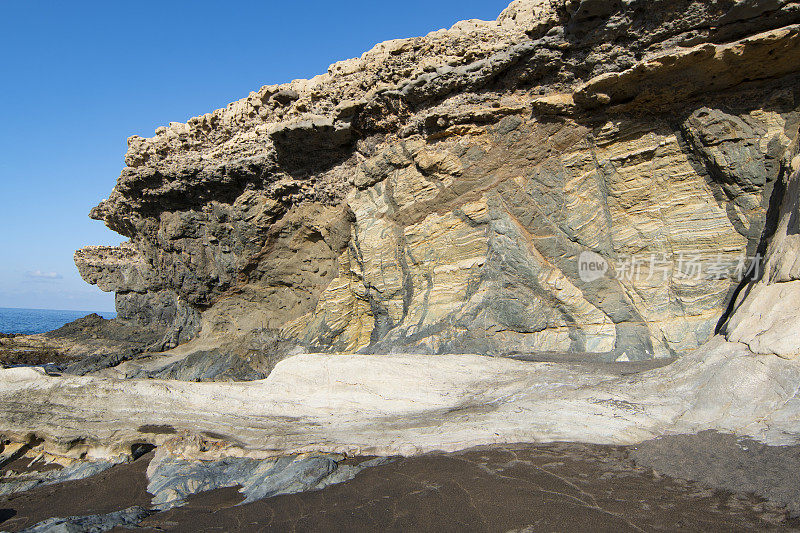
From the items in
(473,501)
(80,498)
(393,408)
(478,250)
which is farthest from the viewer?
(478,250)

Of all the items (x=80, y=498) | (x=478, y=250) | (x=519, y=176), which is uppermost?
(x=519, y=176)

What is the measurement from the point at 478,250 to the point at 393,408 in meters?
5.58

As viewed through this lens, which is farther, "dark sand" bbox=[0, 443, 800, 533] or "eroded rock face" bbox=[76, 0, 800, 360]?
"eroded rock face" bbox=[76, 0, 800, 360]

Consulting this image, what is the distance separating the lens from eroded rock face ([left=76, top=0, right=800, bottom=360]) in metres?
8.83

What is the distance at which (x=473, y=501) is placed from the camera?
3.31m

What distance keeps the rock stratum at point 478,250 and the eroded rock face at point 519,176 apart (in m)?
0.05

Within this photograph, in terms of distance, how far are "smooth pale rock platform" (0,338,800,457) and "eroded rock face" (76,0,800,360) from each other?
3.68 m

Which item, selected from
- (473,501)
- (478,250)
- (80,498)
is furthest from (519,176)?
(80,498)

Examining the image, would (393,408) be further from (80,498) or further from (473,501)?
(80,498)

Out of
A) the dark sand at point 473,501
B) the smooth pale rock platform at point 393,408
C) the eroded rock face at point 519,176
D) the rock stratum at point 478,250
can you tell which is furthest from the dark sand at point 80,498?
the eroded rock face at point 519,176

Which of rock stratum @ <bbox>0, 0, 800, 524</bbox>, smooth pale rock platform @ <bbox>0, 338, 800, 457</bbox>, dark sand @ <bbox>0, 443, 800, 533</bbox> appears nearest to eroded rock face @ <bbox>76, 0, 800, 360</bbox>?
rock stratum @ <bbox>0, 0, 800, 524</bbox>

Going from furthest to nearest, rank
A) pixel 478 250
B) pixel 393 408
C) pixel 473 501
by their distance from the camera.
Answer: pixel 478 250, pixel 393 408, pixel 473 501

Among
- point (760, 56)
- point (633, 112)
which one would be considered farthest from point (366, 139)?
point (760, 56)

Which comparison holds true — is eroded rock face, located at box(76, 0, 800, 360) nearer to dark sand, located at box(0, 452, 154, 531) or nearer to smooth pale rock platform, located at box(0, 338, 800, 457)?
smooth pale rock platform, located at box(0, 338, 800, 457)
